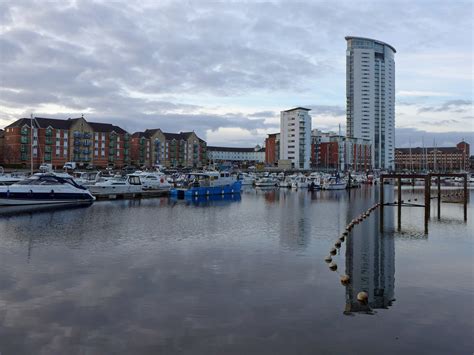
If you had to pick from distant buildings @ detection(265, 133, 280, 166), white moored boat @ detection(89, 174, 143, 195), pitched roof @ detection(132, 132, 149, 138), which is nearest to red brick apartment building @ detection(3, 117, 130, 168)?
pitched roof @ detection(132, 132, 149, 138)

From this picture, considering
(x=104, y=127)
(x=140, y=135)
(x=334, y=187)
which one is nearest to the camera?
(x=334, y=187)

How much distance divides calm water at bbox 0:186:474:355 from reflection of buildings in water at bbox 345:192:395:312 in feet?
0.22

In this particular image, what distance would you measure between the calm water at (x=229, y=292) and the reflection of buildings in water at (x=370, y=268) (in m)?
0.07

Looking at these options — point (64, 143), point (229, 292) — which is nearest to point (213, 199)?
point (229, 292)

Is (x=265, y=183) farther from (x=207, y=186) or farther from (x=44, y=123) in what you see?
(x=44, y=123)

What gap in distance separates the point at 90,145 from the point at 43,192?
76409 millimetres

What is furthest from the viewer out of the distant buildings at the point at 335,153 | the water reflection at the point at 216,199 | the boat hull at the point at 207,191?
the distant buildings at the point at 335,153

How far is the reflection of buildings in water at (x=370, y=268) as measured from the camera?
1464cm

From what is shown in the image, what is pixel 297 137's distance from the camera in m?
171

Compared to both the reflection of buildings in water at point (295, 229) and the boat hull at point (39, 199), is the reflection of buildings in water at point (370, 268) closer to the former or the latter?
the reflection of buildings in water at point (295, 229)

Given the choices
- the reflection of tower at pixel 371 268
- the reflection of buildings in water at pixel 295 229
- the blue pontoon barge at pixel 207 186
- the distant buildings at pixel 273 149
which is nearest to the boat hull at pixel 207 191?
the blue pontoon barge at pixel 207 186

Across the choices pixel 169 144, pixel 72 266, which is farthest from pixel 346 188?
pixel 72 266

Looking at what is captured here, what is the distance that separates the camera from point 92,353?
33.8 feet

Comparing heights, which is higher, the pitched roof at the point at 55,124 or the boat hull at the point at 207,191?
the pitched roof at the point at 55,124
